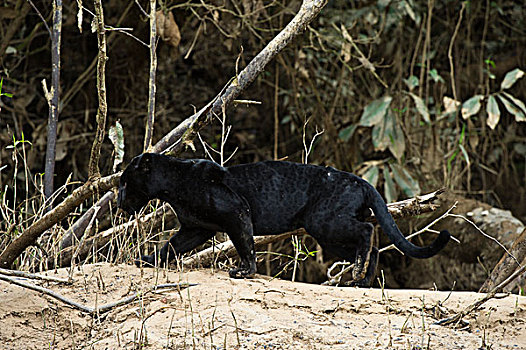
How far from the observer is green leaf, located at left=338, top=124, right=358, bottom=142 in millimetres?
6386

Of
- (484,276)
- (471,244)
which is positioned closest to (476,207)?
(471,244)

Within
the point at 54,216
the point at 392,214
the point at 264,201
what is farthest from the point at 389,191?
the point at 54,216

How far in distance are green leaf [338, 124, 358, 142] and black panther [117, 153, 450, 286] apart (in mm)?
3075

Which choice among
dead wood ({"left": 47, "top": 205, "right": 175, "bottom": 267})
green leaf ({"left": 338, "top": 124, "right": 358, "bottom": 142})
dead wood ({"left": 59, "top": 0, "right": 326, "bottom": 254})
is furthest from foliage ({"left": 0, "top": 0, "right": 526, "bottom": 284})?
dead wood ({"left": 47, "top": 205, "right": 175, "bottom": 267})

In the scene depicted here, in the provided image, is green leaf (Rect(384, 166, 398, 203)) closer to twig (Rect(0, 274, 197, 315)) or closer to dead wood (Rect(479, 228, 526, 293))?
dead wood (Rect(479, 228, 526, 293))

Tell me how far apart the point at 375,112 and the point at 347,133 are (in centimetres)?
44

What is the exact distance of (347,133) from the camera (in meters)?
6.40

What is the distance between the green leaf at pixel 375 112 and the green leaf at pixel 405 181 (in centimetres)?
43

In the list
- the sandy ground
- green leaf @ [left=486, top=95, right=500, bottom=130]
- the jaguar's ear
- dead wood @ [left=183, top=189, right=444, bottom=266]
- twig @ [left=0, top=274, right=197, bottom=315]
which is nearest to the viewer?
the sandy ground

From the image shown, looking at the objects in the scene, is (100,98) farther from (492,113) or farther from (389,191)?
(492,113)

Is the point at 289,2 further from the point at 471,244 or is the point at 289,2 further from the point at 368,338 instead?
the point at 368,338

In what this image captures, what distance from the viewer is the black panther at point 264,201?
3.19 metres

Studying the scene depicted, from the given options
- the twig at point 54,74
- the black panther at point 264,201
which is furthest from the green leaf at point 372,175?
the twig at point 54,74

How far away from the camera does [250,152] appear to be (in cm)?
767
